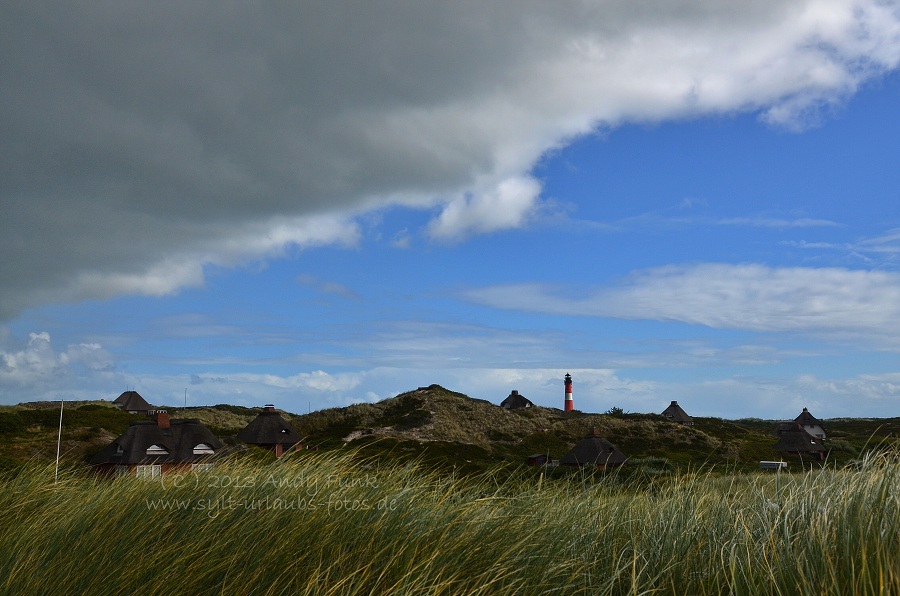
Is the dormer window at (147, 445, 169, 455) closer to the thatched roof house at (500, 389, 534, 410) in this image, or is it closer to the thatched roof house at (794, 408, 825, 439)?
the thatched roof house at (500, 389, 534, 410)

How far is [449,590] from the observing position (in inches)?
192

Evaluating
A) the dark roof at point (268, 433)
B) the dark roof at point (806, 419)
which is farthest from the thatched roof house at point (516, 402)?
the dark roof at point (268, 433)

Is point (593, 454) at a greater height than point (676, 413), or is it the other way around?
point (676, 413)

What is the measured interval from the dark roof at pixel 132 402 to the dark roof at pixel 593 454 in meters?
41.1

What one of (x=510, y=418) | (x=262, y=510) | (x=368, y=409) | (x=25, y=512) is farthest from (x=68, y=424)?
(x=262, y=510)

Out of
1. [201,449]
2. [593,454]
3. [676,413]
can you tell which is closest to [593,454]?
[593,454]

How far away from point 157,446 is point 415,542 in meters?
30.1

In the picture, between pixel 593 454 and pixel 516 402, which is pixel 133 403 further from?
pixel 593 454

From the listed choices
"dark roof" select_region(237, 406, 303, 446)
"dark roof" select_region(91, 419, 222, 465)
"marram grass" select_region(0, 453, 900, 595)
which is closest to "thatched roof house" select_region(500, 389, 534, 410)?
"dark roof" select_region(237, 406, 303, 446)

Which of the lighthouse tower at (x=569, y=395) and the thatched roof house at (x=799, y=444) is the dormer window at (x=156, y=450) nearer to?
the thatched roof house at (x=799, y=444)

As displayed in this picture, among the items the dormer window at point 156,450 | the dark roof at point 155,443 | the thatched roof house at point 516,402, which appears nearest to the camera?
the dark roof at point 155,443

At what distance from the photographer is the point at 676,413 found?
7212 cm

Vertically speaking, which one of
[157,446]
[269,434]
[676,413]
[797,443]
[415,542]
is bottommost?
[157,446]

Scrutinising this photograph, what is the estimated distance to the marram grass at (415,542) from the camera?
15.7 ft
